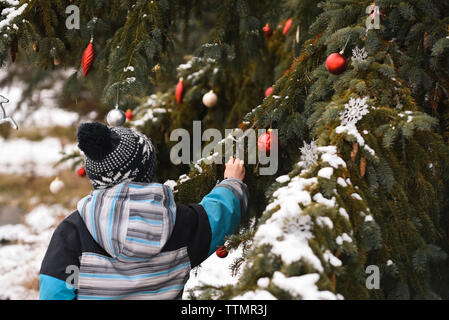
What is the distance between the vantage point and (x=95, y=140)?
1.65 meters

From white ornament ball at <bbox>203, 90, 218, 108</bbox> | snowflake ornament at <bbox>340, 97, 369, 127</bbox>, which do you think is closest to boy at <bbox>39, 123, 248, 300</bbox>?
snowflake ornament at <bbox>340, 97, 369, 127</bbox>

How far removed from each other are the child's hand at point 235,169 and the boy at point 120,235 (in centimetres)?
36

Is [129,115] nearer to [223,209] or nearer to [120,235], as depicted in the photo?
[223,209]

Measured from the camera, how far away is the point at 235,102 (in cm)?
384

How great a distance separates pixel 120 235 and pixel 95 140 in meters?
0.37

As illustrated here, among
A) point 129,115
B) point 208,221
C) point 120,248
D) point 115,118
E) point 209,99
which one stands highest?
point 129,115

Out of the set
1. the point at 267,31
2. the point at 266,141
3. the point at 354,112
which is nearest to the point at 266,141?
the point at 266,141

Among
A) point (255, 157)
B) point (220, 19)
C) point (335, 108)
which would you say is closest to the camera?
point (335, 108)

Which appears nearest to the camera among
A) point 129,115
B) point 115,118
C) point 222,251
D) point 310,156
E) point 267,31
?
point 310,156

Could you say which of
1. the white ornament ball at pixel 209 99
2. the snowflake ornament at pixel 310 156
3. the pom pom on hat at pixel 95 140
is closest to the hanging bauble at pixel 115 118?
the pom pom on hat at pixel 95 140

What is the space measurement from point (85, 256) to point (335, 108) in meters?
1.10

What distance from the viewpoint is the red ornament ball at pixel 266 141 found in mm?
2031

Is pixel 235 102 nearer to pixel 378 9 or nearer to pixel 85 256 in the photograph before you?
pixel 378 9
